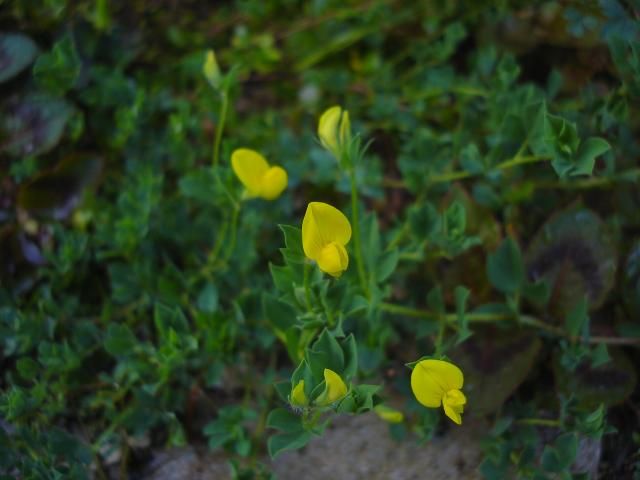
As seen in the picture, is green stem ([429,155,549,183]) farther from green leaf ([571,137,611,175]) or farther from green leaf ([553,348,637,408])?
green leaf ([553,348,637,408])

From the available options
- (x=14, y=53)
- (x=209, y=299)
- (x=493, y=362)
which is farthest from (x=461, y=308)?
(x=14, y=53)

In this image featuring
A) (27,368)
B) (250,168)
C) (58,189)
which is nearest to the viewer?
(250,168)

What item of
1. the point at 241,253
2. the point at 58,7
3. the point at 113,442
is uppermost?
the point at 58,7

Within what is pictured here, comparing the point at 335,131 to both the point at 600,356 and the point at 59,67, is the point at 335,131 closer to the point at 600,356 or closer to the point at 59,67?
the point at 600,356

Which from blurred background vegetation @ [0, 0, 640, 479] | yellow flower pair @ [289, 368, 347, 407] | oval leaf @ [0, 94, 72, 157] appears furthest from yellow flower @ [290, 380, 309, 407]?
oval leaf @ [0, 94, 72, 157]

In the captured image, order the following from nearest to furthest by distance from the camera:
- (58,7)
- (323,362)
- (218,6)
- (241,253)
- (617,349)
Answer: (323,362) → (617,349) → (241,253) → (58,7) → (218,6)

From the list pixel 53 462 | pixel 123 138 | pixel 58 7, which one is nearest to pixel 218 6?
pixel 58 7

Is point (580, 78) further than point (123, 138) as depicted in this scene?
Yes

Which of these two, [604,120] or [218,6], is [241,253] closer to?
[604,120]
